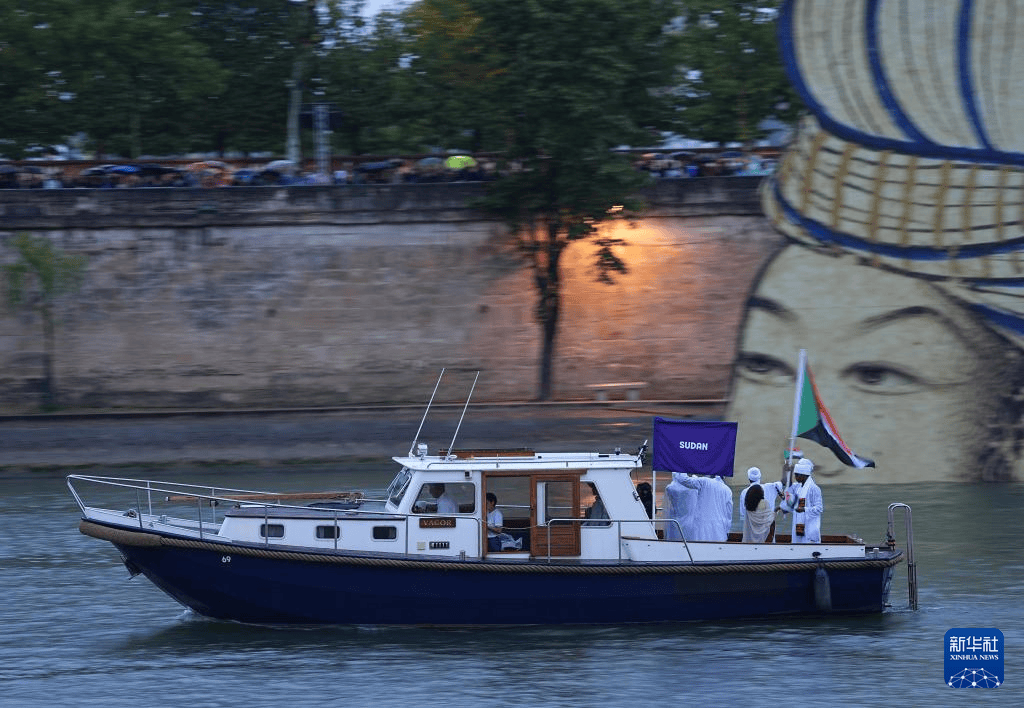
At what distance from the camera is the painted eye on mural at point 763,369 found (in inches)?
1254

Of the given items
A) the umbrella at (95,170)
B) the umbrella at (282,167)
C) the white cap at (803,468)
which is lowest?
the umbrella at (282,167)

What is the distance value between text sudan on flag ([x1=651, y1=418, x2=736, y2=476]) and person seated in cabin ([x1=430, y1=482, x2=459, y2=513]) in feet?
7.88

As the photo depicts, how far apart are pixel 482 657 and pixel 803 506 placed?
432cm

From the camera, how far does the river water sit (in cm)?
1468

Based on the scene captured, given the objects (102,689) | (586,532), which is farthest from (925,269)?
(102,689)

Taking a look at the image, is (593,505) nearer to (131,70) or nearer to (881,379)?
(881,379)

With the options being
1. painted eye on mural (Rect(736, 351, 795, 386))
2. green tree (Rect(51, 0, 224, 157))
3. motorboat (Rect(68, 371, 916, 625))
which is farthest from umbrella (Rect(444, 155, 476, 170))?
motorboat (Rect(68, 371, 916, 625))

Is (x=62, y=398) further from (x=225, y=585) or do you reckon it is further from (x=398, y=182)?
(x=225, y=585)

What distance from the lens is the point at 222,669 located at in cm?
1560

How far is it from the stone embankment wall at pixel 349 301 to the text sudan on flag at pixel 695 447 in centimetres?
1908

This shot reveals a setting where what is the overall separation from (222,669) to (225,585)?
3.82 feet

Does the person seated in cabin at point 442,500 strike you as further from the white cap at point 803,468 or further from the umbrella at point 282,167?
the umbrella at point 282,167

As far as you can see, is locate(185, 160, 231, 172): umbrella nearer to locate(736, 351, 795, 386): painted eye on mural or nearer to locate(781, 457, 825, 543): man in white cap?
locate(736, 351, 795, 386): painted eye on mural

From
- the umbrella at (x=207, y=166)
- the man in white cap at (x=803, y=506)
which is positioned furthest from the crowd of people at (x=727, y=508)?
the umbrella at (x=207, y=166)
